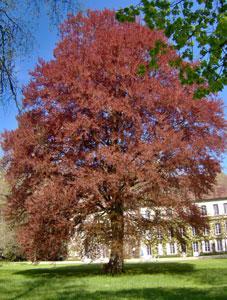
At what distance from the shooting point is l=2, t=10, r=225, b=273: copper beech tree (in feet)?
63.1

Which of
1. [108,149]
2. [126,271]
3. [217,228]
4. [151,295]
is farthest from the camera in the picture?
[217,228]

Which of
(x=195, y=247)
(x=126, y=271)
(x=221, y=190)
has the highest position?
(x=221, y=190)

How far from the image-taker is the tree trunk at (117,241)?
1905cm

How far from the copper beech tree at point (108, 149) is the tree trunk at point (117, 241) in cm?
5

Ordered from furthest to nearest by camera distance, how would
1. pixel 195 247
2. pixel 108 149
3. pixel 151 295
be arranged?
pixel 195 247 < pixel 108 149 < pixel 151 295

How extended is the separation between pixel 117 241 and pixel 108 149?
4.18 m

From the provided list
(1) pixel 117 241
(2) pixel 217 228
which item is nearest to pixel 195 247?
(2) pixel 217 228

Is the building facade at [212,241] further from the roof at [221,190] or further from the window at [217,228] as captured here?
the roof at [221,190]

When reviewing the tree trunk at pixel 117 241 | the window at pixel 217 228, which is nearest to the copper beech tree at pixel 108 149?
the tree trunk at pixel 117 241

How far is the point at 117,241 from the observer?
19.1 metres

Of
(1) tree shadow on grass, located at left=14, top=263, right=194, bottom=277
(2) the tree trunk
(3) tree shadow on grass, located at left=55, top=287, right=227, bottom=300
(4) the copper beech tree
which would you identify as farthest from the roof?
(3) tree shadow on grass, located at left=55, top=287, right=227, bottom=300

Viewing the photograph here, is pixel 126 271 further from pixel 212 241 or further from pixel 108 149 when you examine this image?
pixel 212 241

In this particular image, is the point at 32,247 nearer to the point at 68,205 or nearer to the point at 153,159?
the point at 68,205

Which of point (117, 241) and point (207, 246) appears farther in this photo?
point (207, 246)
